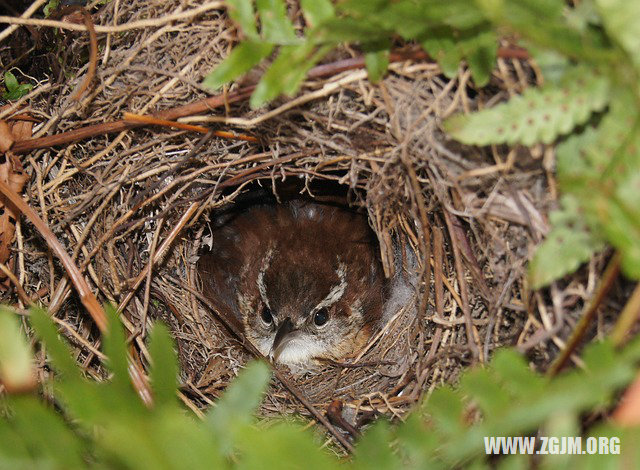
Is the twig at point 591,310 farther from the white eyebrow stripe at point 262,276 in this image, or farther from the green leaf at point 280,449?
the white eyebrow stripe at point 262,276

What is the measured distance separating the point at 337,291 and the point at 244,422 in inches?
95.3

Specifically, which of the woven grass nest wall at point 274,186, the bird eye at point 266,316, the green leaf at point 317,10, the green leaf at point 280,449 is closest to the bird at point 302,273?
the bird eye at point 266,316

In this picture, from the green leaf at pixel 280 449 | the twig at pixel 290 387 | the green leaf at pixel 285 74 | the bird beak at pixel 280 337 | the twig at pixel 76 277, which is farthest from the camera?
the bird beak at pixel 280 337

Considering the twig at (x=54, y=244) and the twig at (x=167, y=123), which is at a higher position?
the twig at (x=167, y=123)

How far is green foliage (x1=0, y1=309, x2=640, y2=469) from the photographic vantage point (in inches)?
45.8

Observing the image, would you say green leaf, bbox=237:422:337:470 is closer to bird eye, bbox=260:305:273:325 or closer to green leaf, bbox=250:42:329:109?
green leaf, bbox=250:42:329:109

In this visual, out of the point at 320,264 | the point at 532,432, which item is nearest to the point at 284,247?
the point at 320,264

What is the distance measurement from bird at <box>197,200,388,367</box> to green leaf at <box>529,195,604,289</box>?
206 centimetres

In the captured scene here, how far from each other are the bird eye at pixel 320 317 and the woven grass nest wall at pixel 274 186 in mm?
746

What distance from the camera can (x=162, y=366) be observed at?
143 cm

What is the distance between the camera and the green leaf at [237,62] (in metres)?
1.71

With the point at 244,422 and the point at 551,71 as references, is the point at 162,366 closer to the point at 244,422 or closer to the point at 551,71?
the point at 244,422

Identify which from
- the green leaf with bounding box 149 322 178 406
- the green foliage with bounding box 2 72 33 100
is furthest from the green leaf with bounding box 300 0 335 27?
the green foliage with bounding box 2 72 33 100

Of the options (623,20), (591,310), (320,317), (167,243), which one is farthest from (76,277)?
(623,20)
